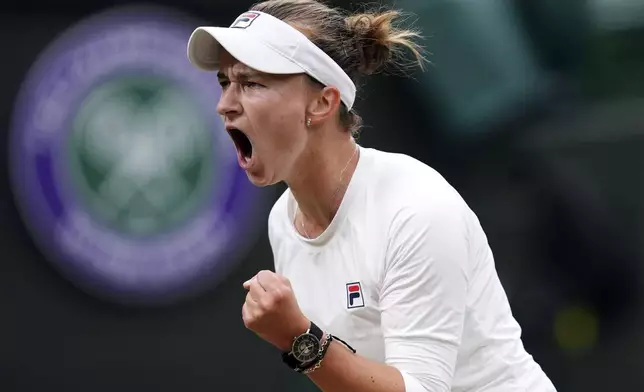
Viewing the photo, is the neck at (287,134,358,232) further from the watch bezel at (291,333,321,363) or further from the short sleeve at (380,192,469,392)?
the watch bezel at (291,333,321,363)

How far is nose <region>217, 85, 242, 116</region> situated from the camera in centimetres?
177

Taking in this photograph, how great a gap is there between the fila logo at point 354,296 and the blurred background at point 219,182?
1.47 meters

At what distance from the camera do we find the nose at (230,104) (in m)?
1.77

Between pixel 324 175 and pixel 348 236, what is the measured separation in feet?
0.48

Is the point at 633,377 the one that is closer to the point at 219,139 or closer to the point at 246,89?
the point at 219,139

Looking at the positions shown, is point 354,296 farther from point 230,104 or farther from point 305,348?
point 230,104

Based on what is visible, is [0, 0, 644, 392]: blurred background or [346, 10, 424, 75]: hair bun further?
[0, 0, 644, 392]: blurred background

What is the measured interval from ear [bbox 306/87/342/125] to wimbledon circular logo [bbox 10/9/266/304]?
1.40 metres

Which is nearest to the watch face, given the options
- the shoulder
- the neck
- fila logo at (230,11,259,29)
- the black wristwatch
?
the black wristwatch

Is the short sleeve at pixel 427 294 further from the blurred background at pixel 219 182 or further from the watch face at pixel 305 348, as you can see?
the blurred background at pixel 219 182

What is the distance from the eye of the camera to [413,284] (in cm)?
164

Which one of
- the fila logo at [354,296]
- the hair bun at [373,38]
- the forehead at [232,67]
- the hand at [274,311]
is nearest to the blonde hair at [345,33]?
the hair bun at [373,38]

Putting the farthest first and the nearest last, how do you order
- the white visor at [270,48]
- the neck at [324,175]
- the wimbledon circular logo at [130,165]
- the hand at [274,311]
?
the wimbledon circular logo at [130,165] → the neck at [324,175] → the white visor at [270,48] → the hand at [274,311]

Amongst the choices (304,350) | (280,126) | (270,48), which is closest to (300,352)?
(304,350)
